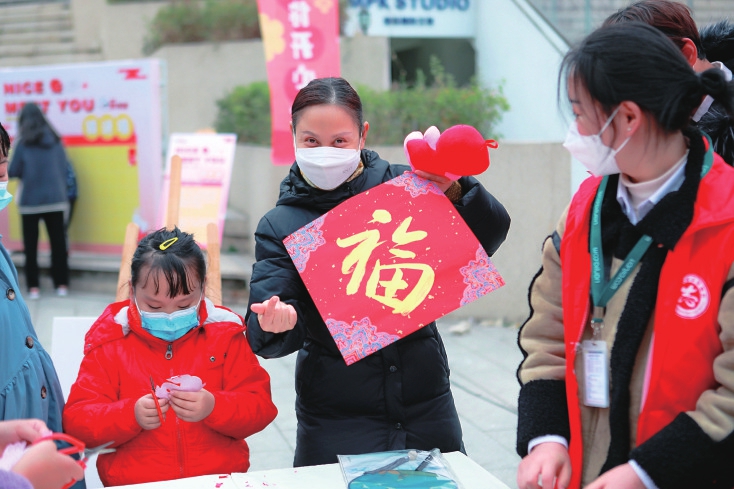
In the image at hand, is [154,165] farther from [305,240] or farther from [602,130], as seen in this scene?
[602,130]

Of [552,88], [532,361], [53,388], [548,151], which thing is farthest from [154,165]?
[532,361]

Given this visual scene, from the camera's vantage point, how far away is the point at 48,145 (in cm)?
707

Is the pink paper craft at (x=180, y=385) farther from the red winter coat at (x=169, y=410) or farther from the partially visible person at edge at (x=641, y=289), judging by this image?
the partially visible person at edge at (x=641, y=289)

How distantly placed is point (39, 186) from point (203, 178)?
1798mm

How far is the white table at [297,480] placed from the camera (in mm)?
1812

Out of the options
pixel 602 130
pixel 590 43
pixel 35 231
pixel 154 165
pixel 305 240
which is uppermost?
pixel 590 43

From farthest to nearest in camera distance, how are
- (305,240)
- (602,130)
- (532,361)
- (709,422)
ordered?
(305,240), (532,361), (602,130), (709,422)

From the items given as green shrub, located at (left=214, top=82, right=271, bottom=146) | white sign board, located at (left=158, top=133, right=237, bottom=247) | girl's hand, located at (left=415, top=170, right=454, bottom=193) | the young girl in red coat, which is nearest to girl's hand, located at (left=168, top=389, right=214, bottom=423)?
the young girl in red coat

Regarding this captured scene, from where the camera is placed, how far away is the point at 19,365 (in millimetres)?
1941

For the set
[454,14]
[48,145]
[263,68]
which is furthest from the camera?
[454,14]

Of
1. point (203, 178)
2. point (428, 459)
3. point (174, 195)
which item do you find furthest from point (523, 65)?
point (428, 459)

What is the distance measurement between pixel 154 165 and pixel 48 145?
0.96 m

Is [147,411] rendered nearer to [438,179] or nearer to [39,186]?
[438,179]

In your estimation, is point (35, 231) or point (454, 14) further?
point (454, 14)
